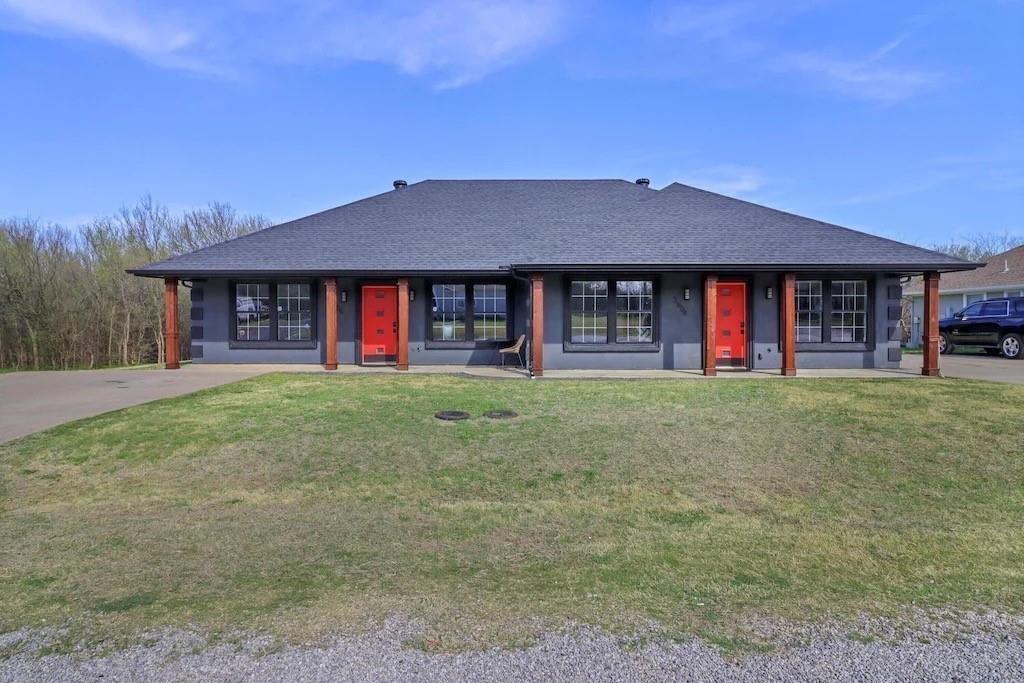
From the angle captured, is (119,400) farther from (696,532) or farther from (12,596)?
(696,532)

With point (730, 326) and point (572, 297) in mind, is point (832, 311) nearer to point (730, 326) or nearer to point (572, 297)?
point (730, 326)

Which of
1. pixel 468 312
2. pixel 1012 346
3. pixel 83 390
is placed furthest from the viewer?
pixel 1012 346

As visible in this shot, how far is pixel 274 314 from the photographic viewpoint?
15344 millimetres

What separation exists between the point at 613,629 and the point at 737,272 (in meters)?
11.9

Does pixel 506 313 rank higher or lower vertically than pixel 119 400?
higher

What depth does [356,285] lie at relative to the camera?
15.2 metres

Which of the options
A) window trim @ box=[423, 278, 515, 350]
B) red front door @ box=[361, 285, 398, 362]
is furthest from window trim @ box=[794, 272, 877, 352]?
red front door @ box=[361, 285, 398, 362]

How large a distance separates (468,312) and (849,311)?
9150 millimetres

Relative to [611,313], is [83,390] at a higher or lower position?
lower

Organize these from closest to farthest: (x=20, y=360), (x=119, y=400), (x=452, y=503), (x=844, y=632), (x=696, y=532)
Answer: (x=844, y=632) < (x=696, y=532) < (x=452, y=503) < (x=119, y=400) < (x=20, y=360)

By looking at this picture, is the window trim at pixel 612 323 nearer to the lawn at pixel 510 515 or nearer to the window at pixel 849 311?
the window at pixel 849 311

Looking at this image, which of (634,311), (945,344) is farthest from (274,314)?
(945,344)

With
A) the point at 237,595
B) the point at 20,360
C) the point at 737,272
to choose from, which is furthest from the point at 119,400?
the point at 20,360

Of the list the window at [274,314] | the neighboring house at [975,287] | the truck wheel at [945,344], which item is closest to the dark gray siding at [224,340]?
the window at [274,314]
